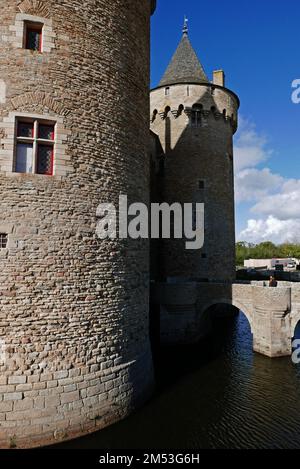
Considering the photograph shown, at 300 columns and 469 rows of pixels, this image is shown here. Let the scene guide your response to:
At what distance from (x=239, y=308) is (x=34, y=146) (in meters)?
10.7

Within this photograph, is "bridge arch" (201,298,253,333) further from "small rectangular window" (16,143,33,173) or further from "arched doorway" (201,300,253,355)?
"small rectangular window" (16,143,33,173)

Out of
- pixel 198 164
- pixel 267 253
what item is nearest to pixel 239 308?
pixel 198 164

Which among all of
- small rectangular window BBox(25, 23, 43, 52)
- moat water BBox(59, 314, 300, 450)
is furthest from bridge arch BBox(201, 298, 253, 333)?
small rectangular window BBox(25, 23, 43, 52)

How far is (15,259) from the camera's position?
243 inches

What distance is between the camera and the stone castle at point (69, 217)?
6105 mm

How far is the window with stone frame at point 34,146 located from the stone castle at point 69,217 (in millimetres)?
21

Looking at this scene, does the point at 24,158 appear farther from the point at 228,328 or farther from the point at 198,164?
the point at 228,328

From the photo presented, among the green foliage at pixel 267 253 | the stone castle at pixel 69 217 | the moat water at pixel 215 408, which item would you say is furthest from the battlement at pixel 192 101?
the green foliage at pixel 267 253

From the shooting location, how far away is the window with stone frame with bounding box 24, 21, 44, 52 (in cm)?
662

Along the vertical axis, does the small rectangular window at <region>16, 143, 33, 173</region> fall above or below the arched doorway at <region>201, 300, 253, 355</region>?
above

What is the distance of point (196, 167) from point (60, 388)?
1406cm

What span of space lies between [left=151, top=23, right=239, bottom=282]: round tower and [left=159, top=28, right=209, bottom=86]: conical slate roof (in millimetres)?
62

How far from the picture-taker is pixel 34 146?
658 cm
